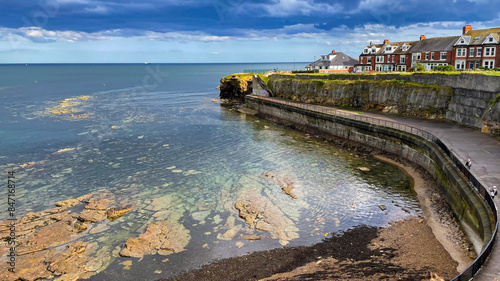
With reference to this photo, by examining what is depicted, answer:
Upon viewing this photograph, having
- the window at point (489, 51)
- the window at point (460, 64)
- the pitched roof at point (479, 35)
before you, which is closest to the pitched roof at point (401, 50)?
the pitched roof at point (479, 35)

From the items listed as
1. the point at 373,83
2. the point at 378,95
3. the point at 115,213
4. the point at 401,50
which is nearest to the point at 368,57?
the point at 401,50

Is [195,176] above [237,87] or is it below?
below

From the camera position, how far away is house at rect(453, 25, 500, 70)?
50.7 meters

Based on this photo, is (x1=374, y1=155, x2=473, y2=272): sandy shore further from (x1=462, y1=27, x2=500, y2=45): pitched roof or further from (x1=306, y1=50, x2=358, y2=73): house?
(x1=306, y1=50, x2=358, y2=73): house

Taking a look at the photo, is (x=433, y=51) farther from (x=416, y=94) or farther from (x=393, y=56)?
(x=416, y=94)

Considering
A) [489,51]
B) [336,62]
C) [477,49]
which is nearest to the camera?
[489,51]

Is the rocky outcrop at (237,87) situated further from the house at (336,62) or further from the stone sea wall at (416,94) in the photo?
the stone sea wall at (416,94)

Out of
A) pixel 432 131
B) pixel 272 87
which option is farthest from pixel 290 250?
pixel 272 87

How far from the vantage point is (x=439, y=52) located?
59406 mm

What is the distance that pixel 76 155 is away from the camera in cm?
3697

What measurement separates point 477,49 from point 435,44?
30.1 feet

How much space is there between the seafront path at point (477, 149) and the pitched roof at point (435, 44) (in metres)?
25.7

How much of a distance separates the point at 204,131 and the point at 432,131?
29682 mm

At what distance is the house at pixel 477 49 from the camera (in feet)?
166
